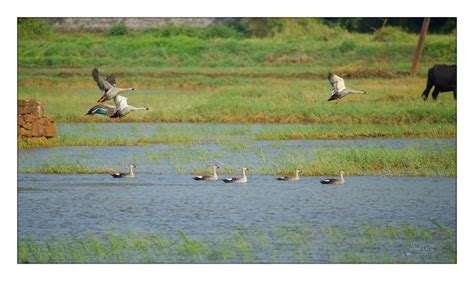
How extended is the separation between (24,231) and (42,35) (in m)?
18.7

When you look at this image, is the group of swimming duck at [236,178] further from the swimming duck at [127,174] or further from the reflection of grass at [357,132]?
the reflection of grass at [357,132]

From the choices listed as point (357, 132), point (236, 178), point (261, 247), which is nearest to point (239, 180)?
point (236, 178)

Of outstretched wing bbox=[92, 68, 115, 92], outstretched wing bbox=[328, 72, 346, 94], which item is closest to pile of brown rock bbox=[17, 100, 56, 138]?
outstretched wing bbox=[92, 68, 115, 92]

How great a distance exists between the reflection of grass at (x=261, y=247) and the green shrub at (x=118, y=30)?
18.7 m

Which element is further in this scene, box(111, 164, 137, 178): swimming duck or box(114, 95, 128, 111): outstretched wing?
box(111, 164, 137, 178): swimming duck

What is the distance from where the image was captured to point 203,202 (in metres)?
12.4

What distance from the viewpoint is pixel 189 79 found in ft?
80.9

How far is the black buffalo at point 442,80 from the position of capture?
2075cm

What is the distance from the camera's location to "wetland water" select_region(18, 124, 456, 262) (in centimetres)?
1138

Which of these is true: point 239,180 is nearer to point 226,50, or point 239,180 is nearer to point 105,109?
point 105,109

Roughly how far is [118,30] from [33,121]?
13.5 m

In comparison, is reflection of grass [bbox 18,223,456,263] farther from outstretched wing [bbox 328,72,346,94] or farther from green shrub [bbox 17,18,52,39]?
green shrub [bbox 17,18,52,39]

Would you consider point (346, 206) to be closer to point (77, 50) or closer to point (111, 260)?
point (111, 260)

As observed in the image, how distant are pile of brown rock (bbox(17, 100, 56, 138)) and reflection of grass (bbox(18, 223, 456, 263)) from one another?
17.7 ft
